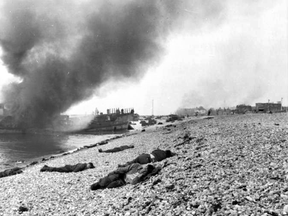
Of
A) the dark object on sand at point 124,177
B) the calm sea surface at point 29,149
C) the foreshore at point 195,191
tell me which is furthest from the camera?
the calm sea surface at point 29,149

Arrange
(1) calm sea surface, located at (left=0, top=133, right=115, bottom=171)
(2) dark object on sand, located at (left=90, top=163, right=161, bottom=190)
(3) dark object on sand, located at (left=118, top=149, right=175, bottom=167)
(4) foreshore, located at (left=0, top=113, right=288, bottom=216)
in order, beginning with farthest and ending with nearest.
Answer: (1) calm sea surface, located at (left=0, top=133, right=115, bottom=171) < (3) dark object on sand, located at (left=118, top=149, right=175, bottom=167) < (2) dark object on sand, located at (left=90, top=163, right=161, bottom=190) < (4) foreshore, located at (left=0, top=113, right=288, bottom=216)

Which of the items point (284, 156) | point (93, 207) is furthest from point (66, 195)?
point (284, 156)

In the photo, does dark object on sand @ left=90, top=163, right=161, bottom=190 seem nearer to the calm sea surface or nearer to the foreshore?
the foreshore

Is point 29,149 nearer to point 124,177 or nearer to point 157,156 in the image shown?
point 157,156

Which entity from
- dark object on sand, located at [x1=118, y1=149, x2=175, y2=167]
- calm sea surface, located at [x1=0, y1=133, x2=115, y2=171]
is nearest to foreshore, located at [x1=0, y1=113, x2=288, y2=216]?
dark object on sand, located at [x1=118, y1=149, x2=175, y2=167]

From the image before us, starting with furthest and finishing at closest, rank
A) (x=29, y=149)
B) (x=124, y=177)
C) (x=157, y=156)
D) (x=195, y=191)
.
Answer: (x=29, y=149)
(x=157, y=156)
(x=124, y=177)
(x=195, y=191)

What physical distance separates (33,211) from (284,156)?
32.5 feet

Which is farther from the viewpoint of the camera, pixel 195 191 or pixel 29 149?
pixel 29 149

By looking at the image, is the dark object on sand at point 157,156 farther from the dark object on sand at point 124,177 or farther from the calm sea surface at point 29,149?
the calm sea surface at point 29,149

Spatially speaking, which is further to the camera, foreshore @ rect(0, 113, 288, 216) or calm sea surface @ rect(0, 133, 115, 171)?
calm sea surface @ rect(0, 133, 115, 171)

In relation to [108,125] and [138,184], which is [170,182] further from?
[108,125]

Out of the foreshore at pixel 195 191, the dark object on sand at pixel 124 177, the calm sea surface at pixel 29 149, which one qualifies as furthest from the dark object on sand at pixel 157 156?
the calm sea surface at pixel 29 149

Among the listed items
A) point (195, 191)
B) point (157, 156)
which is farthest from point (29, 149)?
point (195, 191)

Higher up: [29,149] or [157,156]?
[157,156]
